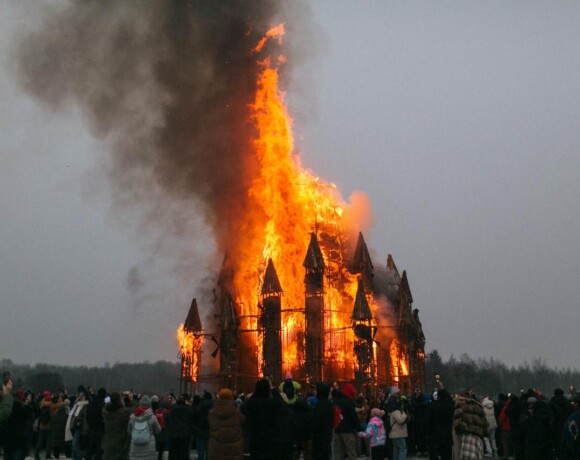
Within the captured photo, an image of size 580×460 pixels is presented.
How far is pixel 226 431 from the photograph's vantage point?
12.3 meters

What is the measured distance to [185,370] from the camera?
158 ft

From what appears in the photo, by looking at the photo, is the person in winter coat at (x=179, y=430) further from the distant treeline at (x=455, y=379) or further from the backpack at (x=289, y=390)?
the distant treeline at (x=455, y=379)

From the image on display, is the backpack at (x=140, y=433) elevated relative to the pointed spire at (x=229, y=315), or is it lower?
lower

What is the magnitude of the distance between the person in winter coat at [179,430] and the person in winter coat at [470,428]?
7.27 metres

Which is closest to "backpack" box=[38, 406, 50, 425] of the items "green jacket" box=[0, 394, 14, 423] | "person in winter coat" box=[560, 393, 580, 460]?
"green jacket" box=[0, 394, 14, 423]

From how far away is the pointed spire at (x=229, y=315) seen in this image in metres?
45.3

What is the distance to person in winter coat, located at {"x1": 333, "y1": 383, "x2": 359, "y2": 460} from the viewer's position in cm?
1605

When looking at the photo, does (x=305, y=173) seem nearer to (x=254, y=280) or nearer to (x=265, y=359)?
(x=254, y=280)

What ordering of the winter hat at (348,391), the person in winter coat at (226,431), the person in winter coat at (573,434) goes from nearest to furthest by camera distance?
the person in winter coat at (226,431) → the person in winter coat at (573,434) → the winter hat at (348,391)

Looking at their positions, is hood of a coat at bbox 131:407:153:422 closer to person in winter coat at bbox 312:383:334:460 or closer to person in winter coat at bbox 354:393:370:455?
person in winter coat at bbox 312:383:334:460

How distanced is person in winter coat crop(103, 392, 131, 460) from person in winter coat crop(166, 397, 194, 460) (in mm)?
3615

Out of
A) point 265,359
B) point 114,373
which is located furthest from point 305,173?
point 114,373

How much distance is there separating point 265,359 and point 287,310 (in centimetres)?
327

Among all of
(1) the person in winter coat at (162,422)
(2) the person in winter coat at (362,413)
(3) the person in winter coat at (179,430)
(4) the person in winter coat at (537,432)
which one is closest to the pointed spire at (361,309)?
(2) the person in winter coat at (362,413)
